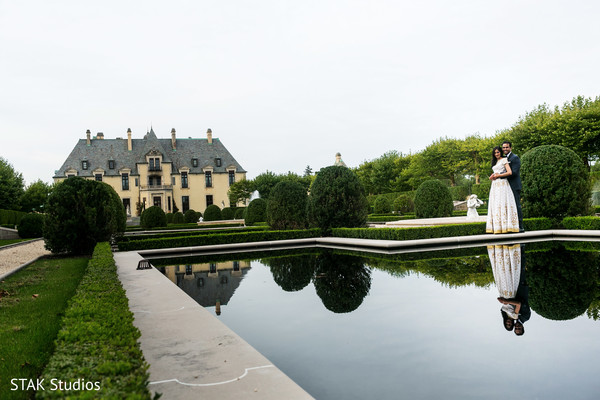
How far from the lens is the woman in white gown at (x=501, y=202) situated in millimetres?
12414

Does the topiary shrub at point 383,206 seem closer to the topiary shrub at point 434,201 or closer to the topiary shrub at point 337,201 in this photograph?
the topiary shrub at point 434,201

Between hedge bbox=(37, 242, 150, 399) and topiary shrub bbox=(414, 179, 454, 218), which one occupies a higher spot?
topiary shrub bbox=(414, 179, 454, 218)

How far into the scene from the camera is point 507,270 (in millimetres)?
7688

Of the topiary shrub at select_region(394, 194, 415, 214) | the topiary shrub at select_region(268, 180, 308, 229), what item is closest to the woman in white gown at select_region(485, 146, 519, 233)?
the topiary shrub at select_region(268, 180, 308, 229)

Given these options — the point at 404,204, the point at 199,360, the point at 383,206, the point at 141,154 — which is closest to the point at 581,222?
the point at 199,360

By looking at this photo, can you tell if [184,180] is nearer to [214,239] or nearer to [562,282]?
[214,239]

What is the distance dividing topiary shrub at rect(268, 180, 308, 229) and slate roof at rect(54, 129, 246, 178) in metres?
34.1

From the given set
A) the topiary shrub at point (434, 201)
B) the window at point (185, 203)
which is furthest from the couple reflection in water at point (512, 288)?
the window at point (185, 203)

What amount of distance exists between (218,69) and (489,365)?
63.5 feet

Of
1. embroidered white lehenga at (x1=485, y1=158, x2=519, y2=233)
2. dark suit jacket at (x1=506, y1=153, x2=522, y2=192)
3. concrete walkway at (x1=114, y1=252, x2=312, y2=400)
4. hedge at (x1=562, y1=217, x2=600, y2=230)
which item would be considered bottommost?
concrete walkway at (x1=114, y1=252, x2=312, y2=400)

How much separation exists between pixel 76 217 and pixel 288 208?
25.6ft

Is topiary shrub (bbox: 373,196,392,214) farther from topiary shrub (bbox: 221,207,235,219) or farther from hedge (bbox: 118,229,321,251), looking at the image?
hedge (bbox: 118,229,321,251)

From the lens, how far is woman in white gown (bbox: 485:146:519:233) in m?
12.4

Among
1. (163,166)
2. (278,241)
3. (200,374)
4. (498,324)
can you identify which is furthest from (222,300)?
(163,166)
